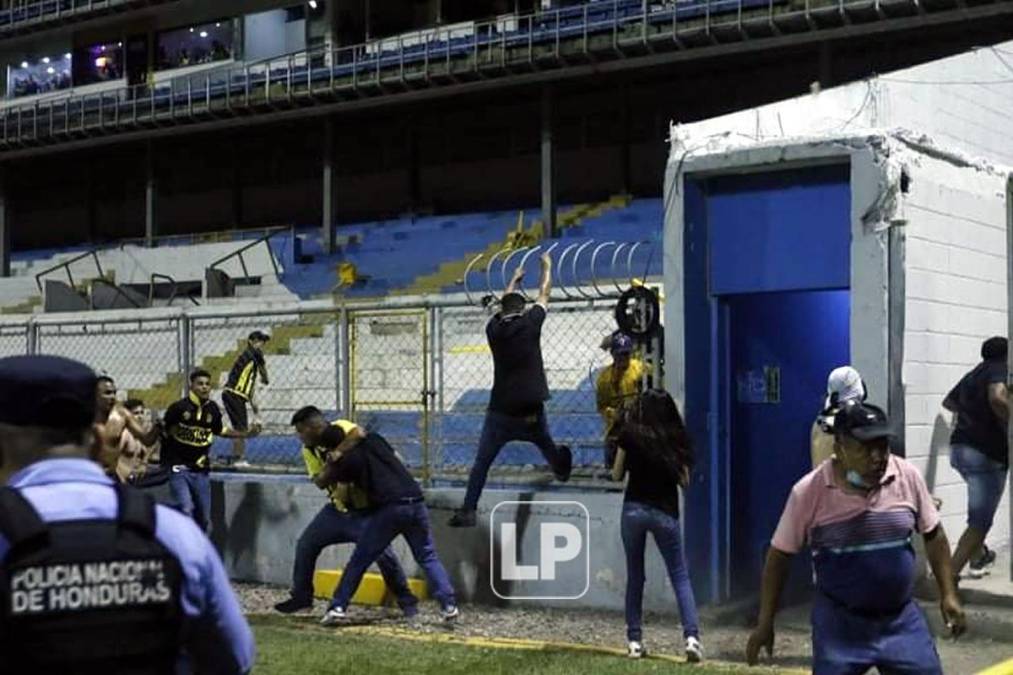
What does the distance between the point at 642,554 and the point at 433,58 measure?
2304 centimetres

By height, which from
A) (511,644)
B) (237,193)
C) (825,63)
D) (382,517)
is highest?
(825,63)

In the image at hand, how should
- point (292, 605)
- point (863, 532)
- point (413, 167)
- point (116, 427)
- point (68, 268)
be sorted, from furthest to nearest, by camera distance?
point (413, 167)
point (68, 268)
point (292, 605)
point (116, 427)
point (863, 532)

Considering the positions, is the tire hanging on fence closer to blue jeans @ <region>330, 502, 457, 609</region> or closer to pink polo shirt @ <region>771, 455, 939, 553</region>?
blue jeans @ <region>330, 502, 457, 609</region>

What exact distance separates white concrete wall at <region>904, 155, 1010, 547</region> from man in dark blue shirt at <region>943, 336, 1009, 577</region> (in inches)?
10.4

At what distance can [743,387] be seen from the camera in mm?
9914

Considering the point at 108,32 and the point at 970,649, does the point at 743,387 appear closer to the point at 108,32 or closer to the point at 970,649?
the point at 970,649

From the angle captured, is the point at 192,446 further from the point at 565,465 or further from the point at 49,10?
the point at 49,10

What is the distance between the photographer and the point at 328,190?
3238 cm

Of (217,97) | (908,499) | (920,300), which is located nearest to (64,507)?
(908,499)

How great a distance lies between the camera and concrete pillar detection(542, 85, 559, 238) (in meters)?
28.2

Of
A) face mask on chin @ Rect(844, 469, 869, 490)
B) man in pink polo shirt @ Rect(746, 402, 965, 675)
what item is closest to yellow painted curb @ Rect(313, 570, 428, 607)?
man in pink polo shirt @ Rect(746, 402, 965, 675)

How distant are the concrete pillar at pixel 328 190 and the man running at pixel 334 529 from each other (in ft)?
70.2

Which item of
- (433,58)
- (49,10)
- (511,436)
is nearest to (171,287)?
(433,58)

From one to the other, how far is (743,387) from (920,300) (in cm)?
146
